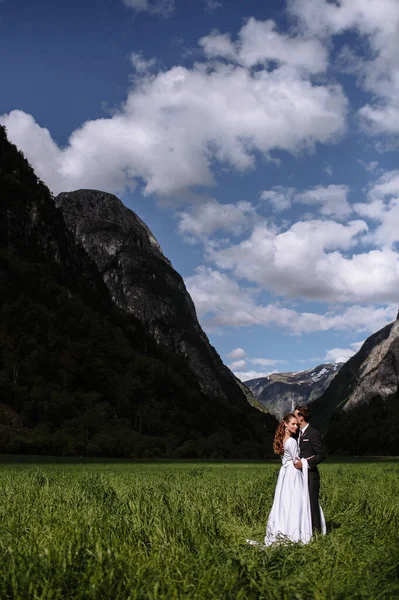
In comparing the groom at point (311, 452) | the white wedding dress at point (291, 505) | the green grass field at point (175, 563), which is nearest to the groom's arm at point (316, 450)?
the groom at point (311, 452)

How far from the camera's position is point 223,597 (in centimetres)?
545

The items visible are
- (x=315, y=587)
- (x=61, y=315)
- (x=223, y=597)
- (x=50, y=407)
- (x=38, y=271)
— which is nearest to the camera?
(x=223, y=597)

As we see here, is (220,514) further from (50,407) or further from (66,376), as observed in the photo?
(66,376)

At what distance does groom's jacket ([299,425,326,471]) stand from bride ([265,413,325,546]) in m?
0.14

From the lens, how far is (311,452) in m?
11.7

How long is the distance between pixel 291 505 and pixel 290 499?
0.15m

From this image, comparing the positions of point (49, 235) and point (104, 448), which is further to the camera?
point (49, 235)

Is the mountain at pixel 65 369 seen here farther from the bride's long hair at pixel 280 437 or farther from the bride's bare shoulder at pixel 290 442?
the bride's bare shoulder at pixel 290 442

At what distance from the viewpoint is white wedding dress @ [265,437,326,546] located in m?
10.9

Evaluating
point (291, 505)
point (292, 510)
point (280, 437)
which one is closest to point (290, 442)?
point (280, 437)

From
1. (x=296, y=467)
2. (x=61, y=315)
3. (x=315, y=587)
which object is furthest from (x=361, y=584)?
(x=61, y=315)

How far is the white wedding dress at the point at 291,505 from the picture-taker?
1091 centimetres

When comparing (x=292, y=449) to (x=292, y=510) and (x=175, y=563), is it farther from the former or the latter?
(x=175, y=563)

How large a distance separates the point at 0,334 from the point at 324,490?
110 meters
